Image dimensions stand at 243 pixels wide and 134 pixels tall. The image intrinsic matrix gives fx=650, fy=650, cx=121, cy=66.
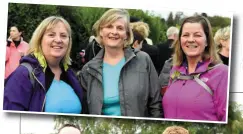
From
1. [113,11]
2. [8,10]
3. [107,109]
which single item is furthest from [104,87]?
[8,10]

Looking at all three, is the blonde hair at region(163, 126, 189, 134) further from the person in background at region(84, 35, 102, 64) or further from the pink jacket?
the pink jacket

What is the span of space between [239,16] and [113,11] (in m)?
1.31

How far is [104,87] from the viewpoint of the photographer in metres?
6.84

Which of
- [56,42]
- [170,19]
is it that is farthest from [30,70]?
[170,19]

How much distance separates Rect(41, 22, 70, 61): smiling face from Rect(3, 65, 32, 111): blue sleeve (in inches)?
12.3

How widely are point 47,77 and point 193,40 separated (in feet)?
5.19

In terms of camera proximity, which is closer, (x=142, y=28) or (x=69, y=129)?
(x=69, y=129)

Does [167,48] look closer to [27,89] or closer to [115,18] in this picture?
[115,18]

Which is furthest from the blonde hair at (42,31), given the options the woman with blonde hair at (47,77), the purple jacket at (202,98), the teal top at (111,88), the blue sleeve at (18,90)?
the purple jacket at (202,98)

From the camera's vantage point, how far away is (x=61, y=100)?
689 cm

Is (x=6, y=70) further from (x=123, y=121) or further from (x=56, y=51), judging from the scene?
(x=123, y=121)

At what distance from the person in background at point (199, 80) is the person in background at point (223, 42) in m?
0.05

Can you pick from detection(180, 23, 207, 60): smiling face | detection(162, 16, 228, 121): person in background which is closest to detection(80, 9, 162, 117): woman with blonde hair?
detection(162, 16, 228, 121): person in background

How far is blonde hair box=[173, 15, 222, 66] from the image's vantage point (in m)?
6.70
